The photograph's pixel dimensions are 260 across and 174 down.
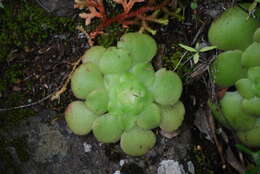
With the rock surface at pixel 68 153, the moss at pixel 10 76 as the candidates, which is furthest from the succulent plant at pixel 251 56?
the moss at pixel 10 76

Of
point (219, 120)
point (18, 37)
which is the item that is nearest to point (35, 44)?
point (18, 37)

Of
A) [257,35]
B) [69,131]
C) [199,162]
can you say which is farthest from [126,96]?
[257,35]

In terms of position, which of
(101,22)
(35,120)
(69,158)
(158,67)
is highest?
(101,22)

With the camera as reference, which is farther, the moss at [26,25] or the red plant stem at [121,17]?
the moss at [26,25]

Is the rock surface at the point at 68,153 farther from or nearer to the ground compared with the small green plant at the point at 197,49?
nearer to the ground

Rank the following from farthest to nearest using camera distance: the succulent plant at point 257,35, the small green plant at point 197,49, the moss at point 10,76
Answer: the moss at point 10,76 < the small green plant at point 197,49 < the succulent plant at point 257,35

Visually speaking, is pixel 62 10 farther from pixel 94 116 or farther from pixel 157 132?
pixel 157 132

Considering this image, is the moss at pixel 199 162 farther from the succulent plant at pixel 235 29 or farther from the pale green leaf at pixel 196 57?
the succulent plant at pixel 235 29
